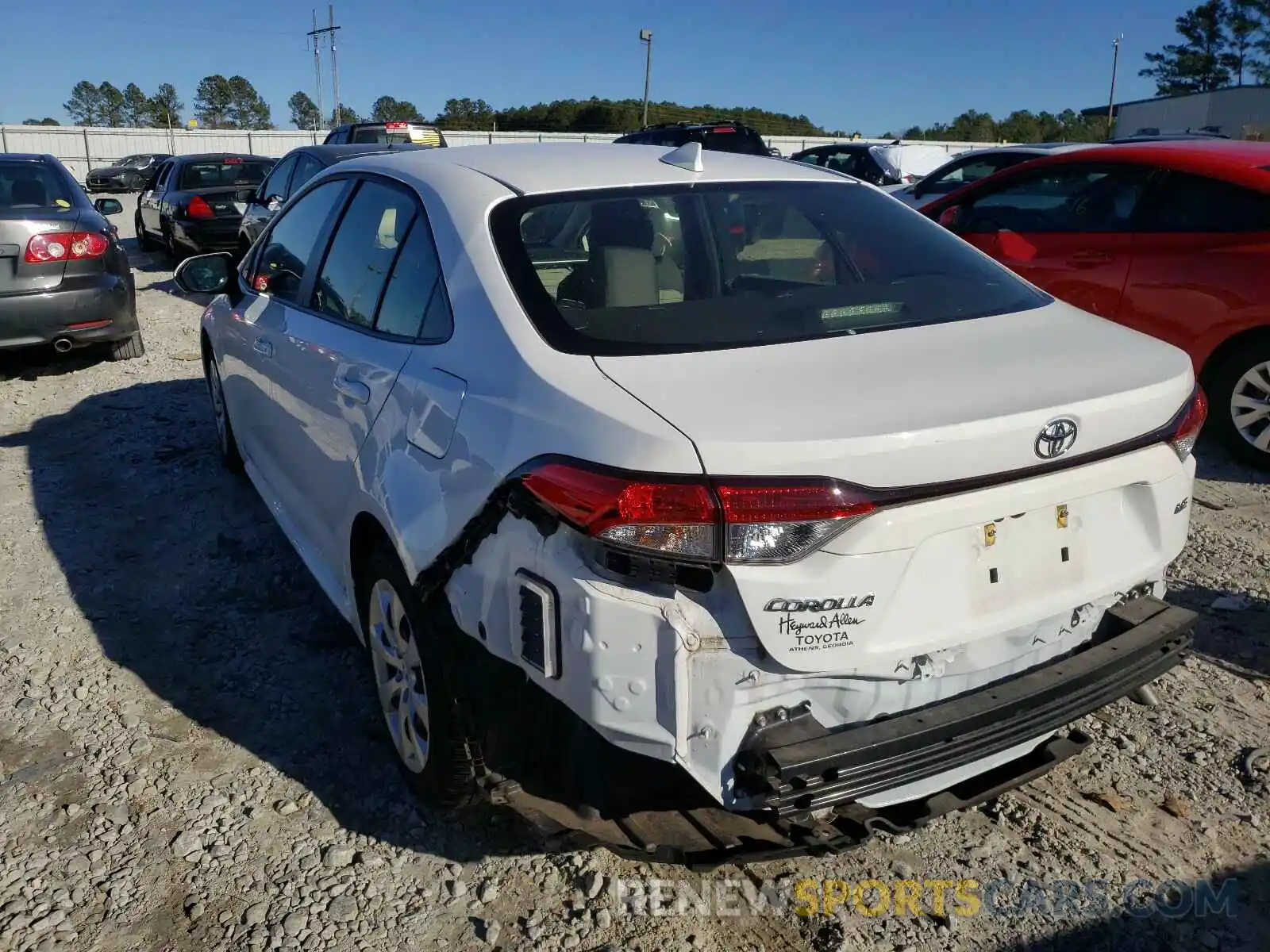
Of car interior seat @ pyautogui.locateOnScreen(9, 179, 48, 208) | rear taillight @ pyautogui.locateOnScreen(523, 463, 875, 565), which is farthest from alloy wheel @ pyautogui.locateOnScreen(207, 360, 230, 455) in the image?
rear taillight @ pyautogui.locateOnScreen(523, 463, 875, 565)

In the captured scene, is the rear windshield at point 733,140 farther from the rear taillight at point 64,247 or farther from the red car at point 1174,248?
the rear taillight at point 64,247

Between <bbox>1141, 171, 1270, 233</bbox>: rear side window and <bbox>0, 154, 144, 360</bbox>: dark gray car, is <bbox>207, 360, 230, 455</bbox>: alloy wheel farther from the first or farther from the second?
<bbox>1141, 171, 1270, 233</bbox>: rear side window

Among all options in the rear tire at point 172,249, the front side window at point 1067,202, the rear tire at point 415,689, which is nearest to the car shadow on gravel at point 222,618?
the rear tire at point 415,689

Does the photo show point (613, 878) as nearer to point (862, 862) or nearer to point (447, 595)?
point (862, 862)

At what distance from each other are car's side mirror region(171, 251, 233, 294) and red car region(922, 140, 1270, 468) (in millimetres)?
3745

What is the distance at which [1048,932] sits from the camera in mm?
2465

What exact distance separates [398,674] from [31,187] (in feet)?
22.7

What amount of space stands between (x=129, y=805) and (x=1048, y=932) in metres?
2.49

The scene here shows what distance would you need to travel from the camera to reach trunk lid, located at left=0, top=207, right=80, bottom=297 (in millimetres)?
7262

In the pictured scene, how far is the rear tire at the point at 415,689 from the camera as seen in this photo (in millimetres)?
2557

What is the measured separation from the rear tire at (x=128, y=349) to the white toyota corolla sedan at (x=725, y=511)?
632 cm

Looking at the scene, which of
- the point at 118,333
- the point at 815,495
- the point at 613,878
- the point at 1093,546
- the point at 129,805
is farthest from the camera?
the point at 118,333

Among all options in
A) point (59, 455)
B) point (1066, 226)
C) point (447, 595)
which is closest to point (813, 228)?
point (447, 595)

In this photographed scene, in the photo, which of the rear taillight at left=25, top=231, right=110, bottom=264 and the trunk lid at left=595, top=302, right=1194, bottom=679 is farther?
the rear taillight at left=25, top=231, right=110, bottom=264
